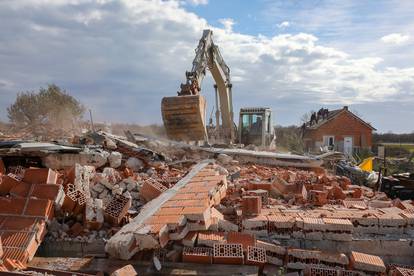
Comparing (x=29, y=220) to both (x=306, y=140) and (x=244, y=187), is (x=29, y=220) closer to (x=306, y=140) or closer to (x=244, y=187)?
(x=244, y=187)

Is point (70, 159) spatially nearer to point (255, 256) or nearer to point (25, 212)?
point (25, 212)

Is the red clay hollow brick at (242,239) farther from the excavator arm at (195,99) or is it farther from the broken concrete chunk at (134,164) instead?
the excavator arm at (195,99)

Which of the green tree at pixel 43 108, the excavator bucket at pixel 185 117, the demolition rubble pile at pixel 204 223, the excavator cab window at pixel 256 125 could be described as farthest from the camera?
the green tree at pixel 43 108

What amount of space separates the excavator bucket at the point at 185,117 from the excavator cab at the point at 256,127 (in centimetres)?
628

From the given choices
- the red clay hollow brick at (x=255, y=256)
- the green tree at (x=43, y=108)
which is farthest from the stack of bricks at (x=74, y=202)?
the green tree at (x=43, y=108)

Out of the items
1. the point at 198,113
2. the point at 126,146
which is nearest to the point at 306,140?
the point at 198,113

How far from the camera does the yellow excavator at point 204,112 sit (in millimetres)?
12570

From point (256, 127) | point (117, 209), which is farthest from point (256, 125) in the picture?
point (117, 209)

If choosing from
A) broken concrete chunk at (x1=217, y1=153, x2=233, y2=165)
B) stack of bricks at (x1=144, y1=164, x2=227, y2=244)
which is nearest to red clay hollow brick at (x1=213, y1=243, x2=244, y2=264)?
stack of bricks at (x1=144, y1=164, x2=227, y2=244)

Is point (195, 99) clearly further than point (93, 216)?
Yes

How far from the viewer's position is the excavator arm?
1250 cm

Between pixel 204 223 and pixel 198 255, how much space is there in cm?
39

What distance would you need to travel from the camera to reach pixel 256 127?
19.2m

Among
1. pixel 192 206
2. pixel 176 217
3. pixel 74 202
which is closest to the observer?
pixel 176 217
